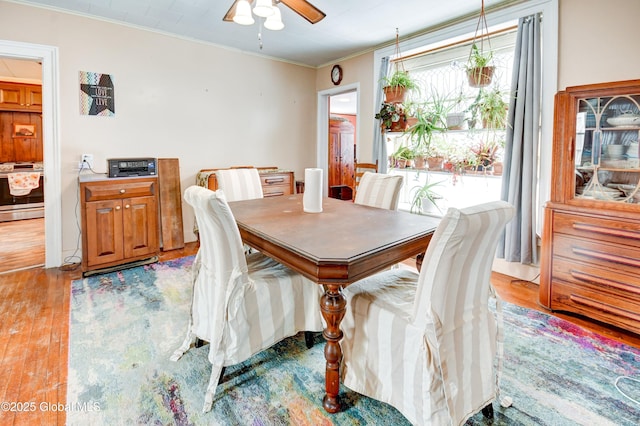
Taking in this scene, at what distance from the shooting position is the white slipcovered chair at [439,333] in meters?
1.21

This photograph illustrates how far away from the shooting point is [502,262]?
3373 millimetres

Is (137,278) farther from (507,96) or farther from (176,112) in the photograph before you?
(507,96)

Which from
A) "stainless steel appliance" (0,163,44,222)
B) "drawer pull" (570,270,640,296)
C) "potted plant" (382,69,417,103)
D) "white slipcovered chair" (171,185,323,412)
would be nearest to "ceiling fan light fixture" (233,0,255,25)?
"white slipcovered chair" (171,185,323,412)

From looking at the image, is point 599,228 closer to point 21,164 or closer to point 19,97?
point 21,164

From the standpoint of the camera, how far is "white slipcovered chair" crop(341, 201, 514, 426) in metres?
1.21

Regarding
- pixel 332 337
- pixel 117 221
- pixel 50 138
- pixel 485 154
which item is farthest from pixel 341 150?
pixel 332 337

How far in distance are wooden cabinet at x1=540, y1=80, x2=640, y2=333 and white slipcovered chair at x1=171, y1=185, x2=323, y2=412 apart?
6.06 feet

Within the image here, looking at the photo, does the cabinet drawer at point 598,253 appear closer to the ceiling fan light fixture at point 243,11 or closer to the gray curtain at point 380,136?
the gray curtain at point 380,136

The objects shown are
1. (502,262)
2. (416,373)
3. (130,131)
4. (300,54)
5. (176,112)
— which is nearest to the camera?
(416,373)

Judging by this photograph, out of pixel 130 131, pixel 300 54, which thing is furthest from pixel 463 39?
pixel 130 131

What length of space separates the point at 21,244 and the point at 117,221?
6.46ft

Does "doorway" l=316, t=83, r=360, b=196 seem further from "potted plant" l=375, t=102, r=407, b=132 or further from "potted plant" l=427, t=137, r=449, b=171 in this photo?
"potted plant" l=427, t=137, r=449, b=171

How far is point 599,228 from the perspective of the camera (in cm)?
227

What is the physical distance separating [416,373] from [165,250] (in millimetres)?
3493
